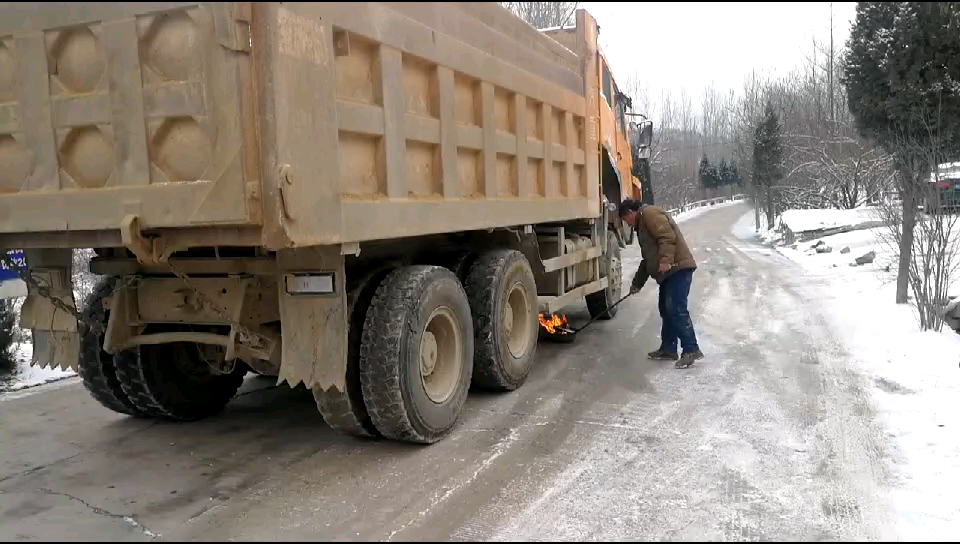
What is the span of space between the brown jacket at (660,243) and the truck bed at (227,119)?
→ 3.30 meters

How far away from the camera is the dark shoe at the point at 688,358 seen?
715cm

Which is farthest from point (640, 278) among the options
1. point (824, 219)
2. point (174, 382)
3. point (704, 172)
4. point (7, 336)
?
point (704, 172)

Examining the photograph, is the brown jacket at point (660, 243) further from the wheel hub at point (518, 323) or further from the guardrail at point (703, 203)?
the guardrail at point (703, 203)

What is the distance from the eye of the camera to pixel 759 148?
2756 centimetres

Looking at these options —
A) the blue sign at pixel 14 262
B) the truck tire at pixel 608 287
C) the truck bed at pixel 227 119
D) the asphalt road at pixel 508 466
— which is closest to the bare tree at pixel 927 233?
the asphalt road at pixel 508 466

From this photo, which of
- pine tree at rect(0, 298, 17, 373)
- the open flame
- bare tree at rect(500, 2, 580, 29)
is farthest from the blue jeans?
bare tree at rect(500, 2, 580, 29)

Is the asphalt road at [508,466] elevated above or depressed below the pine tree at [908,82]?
below

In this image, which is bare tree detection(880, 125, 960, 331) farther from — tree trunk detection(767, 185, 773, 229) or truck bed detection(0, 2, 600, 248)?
tree trunk detection(767, 185, 773, 229)

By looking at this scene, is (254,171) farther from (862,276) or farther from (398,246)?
(862,276)

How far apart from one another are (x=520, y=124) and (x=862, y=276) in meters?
9.21

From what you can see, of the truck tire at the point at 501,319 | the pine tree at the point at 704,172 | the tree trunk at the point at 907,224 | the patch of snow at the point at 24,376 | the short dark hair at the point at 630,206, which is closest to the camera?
the truck tire at the point at 501,319

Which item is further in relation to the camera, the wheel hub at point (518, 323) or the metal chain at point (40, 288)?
the wheel hub at point (518, 323)

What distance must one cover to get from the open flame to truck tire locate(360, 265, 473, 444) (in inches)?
105

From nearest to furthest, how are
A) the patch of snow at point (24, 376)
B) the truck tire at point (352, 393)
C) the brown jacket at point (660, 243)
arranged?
the truck tire at point (352, 393), the patch of snow at point (24, 376), the brown jacket at point (660, 243)
